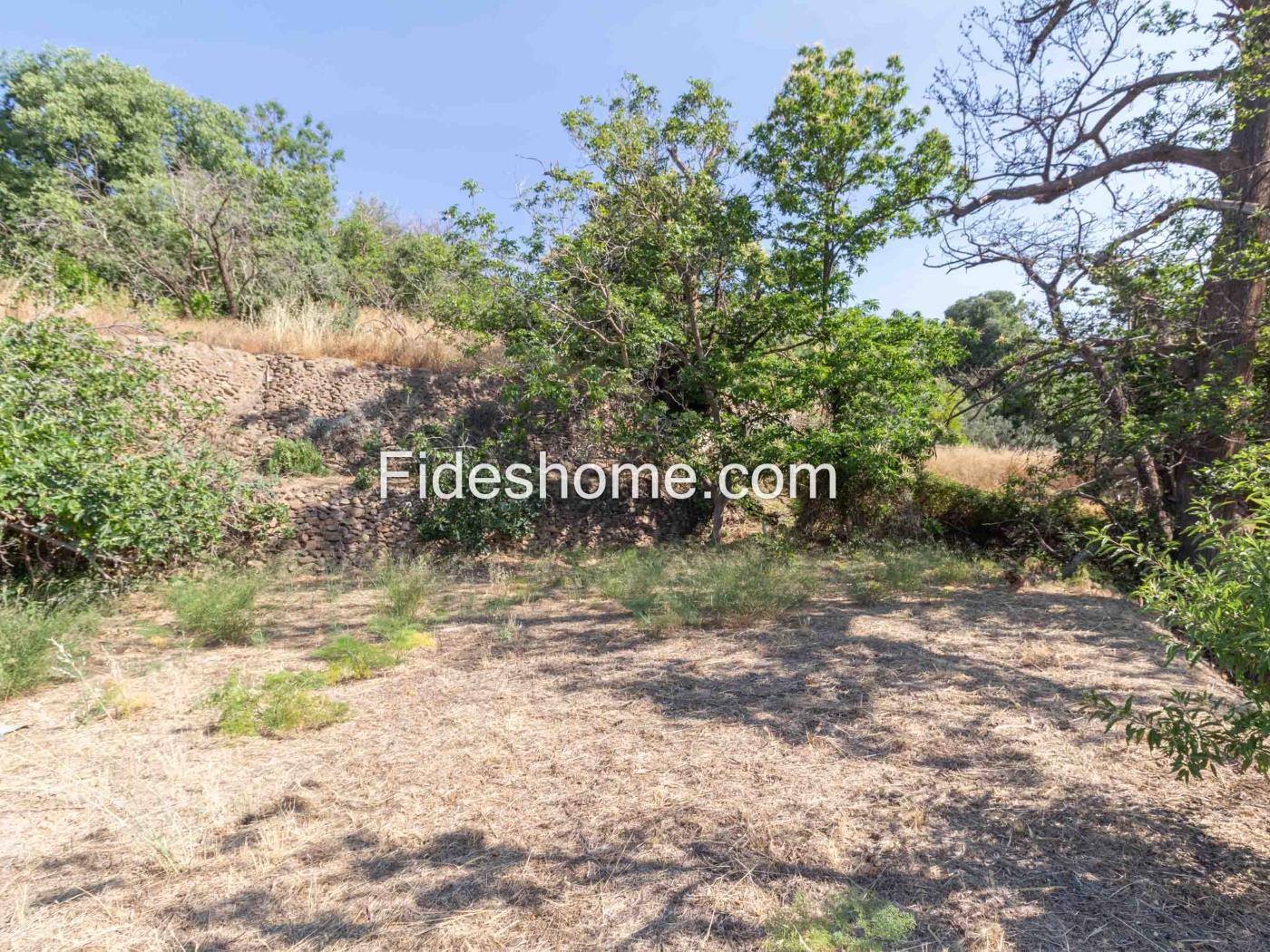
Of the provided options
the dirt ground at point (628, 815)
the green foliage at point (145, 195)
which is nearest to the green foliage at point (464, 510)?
the dirt ground at point (628, 815)

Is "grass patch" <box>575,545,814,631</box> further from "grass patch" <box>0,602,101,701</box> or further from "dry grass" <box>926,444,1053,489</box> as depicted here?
"dry grass" <box>926,444,1053,489</box>

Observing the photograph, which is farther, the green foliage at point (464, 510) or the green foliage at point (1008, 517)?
the green foliage at point (464, 510)

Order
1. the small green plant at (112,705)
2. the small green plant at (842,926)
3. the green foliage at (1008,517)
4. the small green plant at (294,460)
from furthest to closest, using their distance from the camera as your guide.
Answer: the small green plant at (294,460) < the green foliage at (1008,517) < the small green plant at (112,705) < the small green plant at (842,926)

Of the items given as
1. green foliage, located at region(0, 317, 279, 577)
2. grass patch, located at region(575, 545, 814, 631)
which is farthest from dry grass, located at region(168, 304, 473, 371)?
grass patch, located at region(575, 545, 814, 631)

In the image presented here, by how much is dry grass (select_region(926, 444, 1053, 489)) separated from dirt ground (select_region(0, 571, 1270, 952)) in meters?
6.64

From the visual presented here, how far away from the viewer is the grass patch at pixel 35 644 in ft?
10.4

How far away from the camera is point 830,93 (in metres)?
7.29

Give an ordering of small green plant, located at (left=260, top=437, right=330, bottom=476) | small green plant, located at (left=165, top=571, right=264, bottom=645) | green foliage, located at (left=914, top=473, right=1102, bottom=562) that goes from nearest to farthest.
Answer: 1. small green plant, located at (left=165, top=571, right=264, bottom=645)
2. green foliage, located at (left=914, top=473, right=1102, bottom=562)
3. small green plant, located at (left=260, top=437, right=330, bottom=476)

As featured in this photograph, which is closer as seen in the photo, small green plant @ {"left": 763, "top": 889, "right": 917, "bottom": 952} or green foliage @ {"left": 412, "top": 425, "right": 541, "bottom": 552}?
small green plant @ {"left": 763, "top": 889, "right": 917, "bottom": 952}

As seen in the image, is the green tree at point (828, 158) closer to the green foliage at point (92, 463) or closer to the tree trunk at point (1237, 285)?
the tree trunk at point (1237, 285)

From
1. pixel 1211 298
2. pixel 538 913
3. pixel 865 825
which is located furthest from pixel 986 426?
pixel 538 913

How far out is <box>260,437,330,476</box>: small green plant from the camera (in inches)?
310

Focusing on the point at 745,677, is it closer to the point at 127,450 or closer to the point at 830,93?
the point at 127,450

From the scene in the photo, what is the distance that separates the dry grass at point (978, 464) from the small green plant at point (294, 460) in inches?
388
